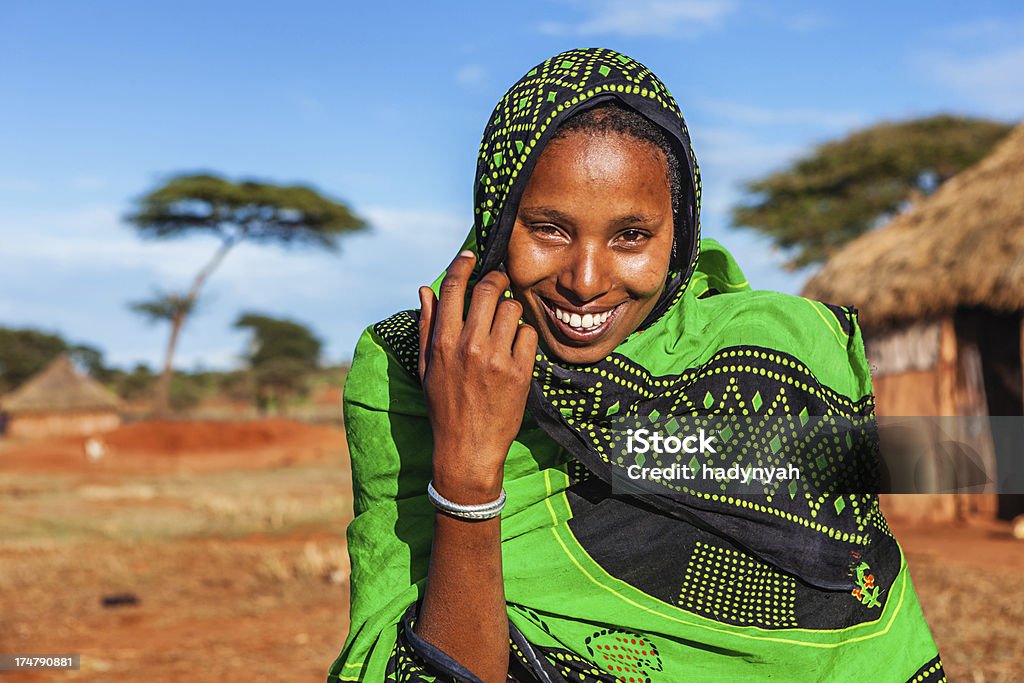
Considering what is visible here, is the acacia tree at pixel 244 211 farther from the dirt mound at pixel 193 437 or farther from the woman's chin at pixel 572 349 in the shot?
the woman's chin at pixel 572 349

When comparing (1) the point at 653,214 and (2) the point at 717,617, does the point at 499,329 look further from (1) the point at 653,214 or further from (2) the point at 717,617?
(2) the point at 717,617

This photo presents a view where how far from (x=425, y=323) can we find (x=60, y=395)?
31127 mm

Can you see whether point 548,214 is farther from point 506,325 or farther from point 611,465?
point 611,465

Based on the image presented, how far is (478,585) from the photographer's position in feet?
4.77

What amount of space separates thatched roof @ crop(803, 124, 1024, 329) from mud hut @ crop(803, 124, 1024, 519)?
0.05 feet

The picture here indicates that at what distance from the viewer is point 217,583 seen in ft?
26.5

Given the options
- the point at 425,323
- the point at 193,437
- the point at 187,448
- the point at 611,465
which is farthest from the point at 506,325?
the point at 193,437

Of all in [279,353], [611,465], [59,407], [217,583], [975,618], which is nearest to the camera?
[611,465]

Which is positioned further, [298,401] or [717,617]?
[298,401]

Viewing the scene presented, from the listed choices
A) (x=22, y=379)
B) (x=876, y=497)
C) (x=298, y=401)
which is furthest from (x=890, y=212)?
(x=22, y=379)

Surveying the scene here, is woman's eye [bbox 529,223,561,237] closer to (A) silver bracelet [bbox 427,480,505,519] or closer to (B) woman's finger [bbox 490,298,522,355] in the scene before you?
(B) woman's finger [bbox 490,298,522,355]

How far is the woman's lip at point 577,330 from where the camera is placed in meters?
1.58

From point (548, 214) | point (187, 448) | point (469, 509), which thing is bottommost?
point (187, 448)

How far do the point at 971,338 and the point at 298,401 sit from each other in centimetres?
3673
